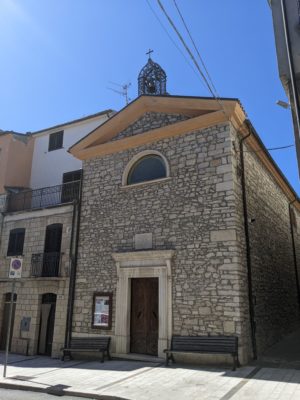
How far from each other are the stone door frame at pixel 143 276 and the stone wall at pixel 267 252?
225 centimetres

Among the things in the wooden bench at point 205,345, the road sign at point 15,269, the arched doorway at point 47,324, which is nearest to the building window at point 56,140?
the arched doorway at point 47,324

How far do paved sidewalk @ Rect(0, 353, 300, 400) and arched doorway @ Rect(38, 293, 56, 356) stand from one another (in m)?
2.63

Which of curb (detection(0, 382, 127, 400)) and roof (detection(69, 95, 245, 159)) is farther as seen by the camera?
roof (detection(69, 95, 245, 159))

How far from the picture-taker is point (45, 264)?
12562 millimetres

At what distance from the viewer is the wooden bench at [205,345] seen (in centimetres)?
836

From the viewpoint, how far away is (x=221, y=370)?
8031 mm

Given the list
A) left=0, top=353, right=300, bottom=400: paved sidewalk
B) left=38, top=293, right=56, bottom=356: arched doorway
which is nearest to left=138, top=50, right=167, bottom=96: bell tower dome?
left=38, top=293, right=56, bottom=356: arched doorway

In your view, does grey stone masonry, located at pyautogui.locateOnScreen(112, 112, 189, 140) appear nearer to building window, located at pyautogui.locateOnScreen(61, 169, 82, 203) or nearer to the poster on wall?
building window, located at pyautogui.locateOnScreen(61, 169, 82, 203)

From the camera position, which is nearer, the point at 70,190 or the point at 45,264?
the point at 45,264

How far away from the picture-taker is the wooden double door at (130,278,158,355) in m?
9.98

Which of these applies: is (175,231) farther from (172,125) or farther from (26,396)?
(26,396)

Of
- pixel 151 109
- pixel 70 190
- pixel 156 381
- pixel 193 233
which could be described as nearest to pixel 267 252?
pixel 193 233

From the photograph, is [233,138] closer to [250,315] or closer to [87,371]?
[250,315]

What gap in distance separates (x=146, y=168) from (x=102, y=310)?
185 inches
